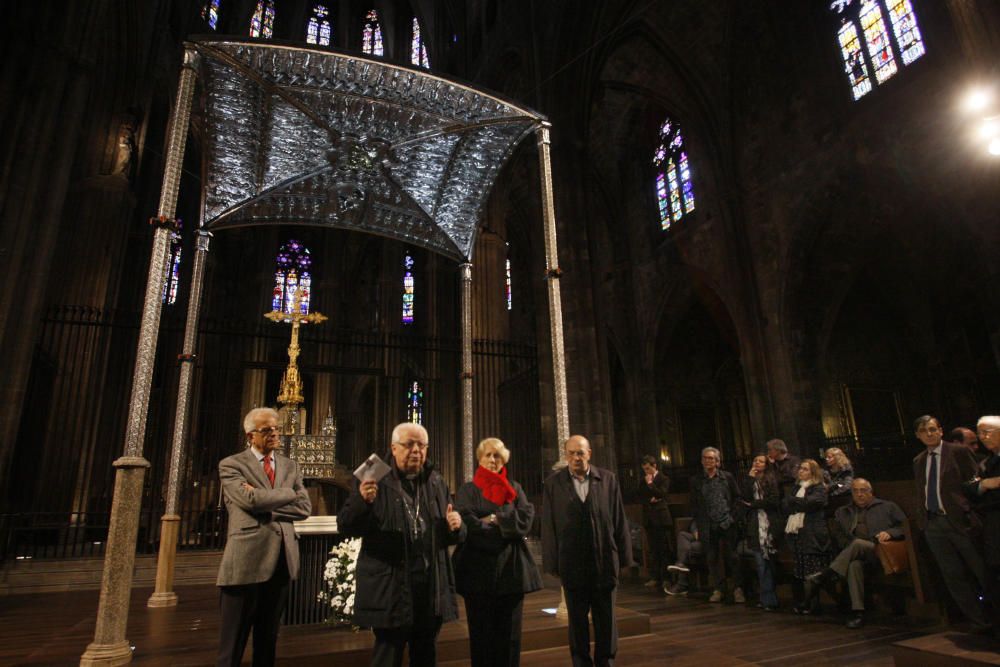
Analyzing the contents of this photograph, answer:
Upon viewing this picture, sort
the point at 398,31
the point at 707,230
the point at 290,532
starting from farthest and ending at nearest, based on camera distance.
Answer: the point at 398,31
the point at 707,230
the point at 290,532

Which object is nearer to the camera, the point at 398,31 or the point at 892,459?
the point at 892,459

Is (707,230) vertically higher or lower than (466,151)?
higher

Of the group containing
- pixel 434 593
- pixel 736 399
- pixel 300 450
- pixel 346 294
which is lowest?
pixel 434 593

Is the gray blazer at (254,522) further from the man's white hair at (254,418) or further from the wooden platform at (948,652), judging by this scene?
the wooden platform at (948,652)

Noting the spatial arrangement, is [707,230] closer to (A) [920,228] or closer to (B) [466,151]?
(A) [920,228]

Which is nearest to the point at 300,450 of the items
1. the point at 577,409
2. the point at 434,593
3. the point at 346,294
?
the point at 577,409

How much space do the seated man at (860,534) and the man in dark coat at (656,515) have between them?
192 centimetres

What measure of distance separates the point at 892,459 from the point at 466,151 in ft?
36.8

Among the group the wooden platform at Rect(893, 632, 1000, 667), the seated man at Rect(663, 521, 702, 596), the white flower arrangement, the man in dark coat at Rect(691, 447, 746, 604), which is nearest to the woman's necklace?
the white flower arrangement

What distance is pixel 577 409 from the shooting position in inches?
409

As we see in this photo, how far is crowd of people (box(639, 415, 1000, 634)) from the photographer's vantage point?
13.3 feet

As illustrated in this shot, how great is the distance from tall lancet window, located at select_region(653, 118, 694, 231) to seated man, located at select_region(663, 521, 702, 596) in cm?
1245

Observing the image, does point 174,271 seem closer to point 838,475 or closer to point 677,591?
point 677,591

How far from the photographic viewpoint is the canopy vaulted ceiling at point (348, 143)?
232 inches
